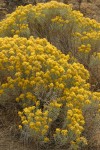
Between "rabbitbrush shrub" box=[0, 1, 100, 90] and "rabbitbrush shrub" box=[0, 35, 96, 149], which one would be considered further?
"rabbitbrush shrub" box=[0, 1, 100, 90]

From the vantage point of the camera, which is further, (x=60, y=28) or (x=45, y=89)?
(x=60, y=28)

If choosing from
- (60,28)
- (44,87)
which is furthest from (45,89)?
(60,28)

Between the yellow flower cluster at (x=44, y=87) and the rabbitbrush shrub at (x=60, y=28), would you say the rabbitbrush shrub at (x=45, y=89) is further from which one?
the rabbitbrush shrub at (x=60, y=28)

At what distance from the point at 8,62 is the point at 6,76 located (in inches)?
8.2

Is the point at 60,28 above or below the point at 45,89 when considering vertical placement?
above

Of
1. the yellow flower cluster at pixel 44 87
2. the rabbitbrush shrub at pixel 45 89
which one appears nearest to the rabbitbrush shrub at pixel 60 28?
the yellow flower cluster at pixel 44 87

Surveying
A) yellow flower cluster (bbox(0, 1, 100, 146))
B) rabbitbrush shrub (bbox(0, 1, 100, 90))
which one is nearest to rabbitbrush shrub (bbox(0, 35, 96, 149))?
yellow flower cluster (bbox(0, 1, 100, 146))

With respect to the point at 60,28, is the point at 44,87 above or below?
below

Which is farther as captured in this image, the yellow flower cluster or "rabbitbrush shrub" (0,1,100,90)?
"rabbitbrush shrub" (0,1,100,90)

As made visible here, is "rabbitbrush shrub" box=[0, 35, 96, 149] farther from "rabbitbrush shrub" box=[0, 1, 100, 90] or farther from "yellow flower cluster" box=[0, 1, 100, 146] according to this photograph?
"rabbitbrush shrub" box=[0, 1, 100, 90]

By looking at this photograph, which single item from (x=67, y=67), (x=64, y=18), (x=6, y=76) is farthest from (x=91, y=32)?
(x=6, y=76)

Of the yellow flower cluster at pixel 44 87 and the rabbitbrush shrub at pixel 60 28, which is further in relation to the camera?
the rabbitbrush shrub at pixel 60 28

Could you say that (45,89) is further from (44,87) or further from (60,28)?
(60,28)

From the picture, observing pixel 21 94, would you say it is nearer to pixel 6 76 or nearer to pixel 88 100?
pixel 6 76
